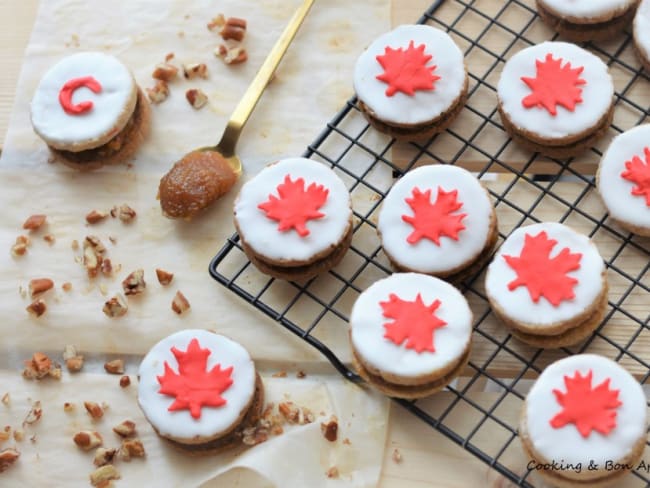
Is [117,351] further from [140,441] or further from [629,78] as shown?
[629,78]

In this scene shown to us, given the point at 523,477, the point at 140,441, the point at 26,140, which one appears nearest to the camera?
the point at 523,477

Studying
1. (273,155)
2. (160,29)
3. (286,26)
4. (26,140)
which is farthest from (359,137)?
(26,140)

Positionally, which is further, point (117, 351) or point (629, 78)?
point (629, 78)

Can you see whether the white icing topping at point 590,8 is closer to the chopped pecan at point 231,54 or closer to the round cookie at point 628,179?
the round cookie at point 628,179

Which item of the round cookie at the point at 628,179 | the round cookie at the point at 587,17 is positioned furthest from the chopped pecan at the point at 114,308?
the round cookie at the point at 587,17

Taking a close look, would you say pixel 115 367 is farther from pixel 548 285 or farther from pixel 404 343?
pixel 548 285
